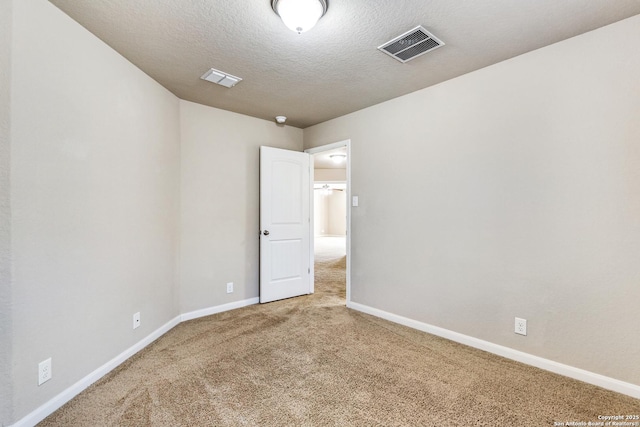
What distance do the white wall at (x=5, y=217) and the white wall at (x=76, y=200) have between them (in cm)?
3

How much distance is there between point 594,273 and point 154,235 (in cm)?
357

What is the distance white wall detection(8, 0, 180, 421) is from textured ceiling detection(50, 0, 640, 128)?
25 cm

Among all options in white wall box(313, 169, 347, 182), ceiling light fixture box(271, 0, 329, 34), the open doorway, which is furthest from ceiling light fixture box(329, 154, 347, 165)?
ceiling light fixture box(271, 0, 329, 34)

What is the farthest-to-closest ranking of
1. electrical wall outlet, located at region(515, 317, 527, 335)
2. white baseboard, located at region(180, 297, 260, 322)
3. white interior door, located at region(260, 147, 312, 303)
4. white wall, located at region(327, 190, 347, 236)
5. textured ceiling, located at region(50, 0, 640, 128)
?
white wall, located at region(327, 190, 347, 236), white interior door, located at region(260, 147, 312, 303), white baseboard, located at region(180, 297, 260, 322), electrical wall outlet, located at region(515, 317, 527, 335), textured ceiling, located at region(50, 0, 640, 128)

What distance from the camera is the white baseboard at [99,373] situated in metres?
1.65

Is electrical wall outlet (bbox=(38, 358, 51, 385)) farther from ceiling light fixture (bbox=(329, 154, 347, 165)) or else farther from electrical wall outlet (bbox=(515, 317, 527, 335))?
ceiling light fixture (bbox=(329, 154, 347, 165))

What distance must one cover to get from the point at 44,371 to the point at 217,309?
188cm

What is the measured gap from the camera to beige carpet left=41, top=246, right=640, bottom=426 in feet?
5.62

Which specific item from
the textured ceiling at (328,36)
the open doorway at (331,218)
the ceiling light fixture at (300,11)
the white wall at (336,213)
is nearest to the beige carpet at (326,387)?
the open doorway at (331,218)

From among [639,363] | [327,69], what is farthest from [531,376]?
[327,69]

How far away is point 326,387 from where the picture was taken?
6.61 ft

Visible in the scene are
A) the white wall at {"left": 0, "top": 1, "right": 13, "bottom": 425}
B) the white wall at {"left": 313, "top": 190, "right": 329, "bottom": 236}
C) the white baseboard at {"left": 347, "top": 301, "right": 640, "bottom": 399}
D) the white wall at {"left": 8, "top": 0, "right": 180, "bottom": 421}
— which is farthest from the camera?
the white wall at {"left": 313, "top": 190, "right": 329, "bottom": 236}

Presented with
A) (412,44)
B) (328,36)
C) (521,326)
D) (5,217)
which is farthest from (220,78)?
(521,326)

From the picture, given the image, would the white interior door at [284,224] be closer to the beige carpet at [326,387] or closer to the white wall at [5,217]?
the beige carpet at [326,387]
